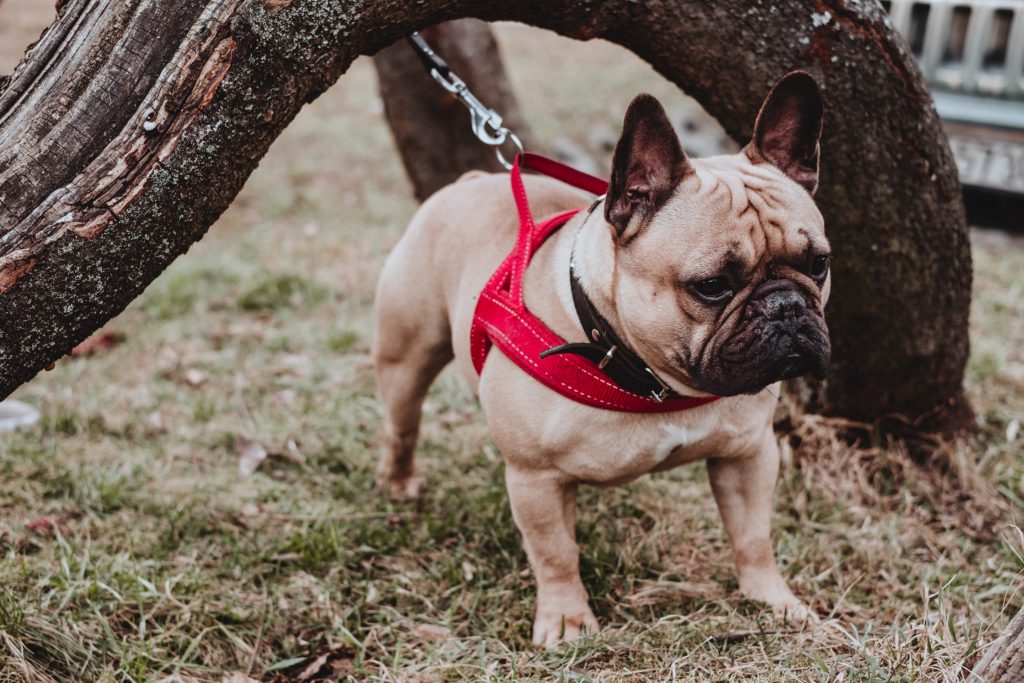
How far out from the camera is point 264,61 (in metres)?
2.41

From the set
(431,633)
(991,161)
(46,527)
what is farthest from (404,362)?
(991,161)

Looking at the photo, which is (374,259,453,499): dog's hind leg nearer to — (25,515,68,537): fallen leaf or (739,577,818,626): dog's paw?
(25,515,68,537): fallen leaf

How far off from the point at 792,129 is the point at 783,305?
22.4 inches

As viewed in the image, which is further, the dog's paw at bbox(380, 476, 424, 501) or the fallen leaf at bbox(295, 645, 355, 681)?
the dog's paw at bbox(380, 476, 424, 501)

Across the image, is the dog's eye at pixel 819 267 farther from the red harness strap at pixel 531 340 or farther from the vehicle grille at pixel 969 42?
the vehicle grille at pixel 969 42

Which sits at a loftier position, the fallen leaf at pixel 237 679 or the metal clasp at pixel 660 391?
the metal clasp at pixel 660 391

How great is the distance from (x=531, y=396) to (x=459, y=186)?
1.09 m

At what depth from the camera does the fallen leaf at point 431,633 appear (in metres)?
2.91

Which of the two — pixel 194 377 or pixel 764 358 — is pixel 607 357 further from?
pixel 194 377

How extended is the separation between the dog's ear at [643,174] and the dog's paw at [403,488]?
1.79 m

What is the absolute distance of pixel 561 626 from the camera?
287 centimetres

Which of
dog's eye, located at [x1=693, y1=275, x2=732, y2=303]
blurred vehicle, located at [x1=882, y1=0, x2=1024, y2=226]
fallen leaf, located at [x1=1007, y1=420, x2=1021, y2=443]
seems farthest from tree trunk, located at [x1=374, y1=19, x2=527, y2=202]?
dog's eye, located at [x1=693, y1=275, x2=732, y2=303]

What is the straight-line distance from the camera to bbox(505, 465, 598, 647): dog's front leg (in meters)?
2.77

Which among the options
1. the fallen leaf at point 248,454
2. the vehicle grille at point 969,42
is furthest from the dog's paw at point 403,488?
the vehicle grille at point 969,42
